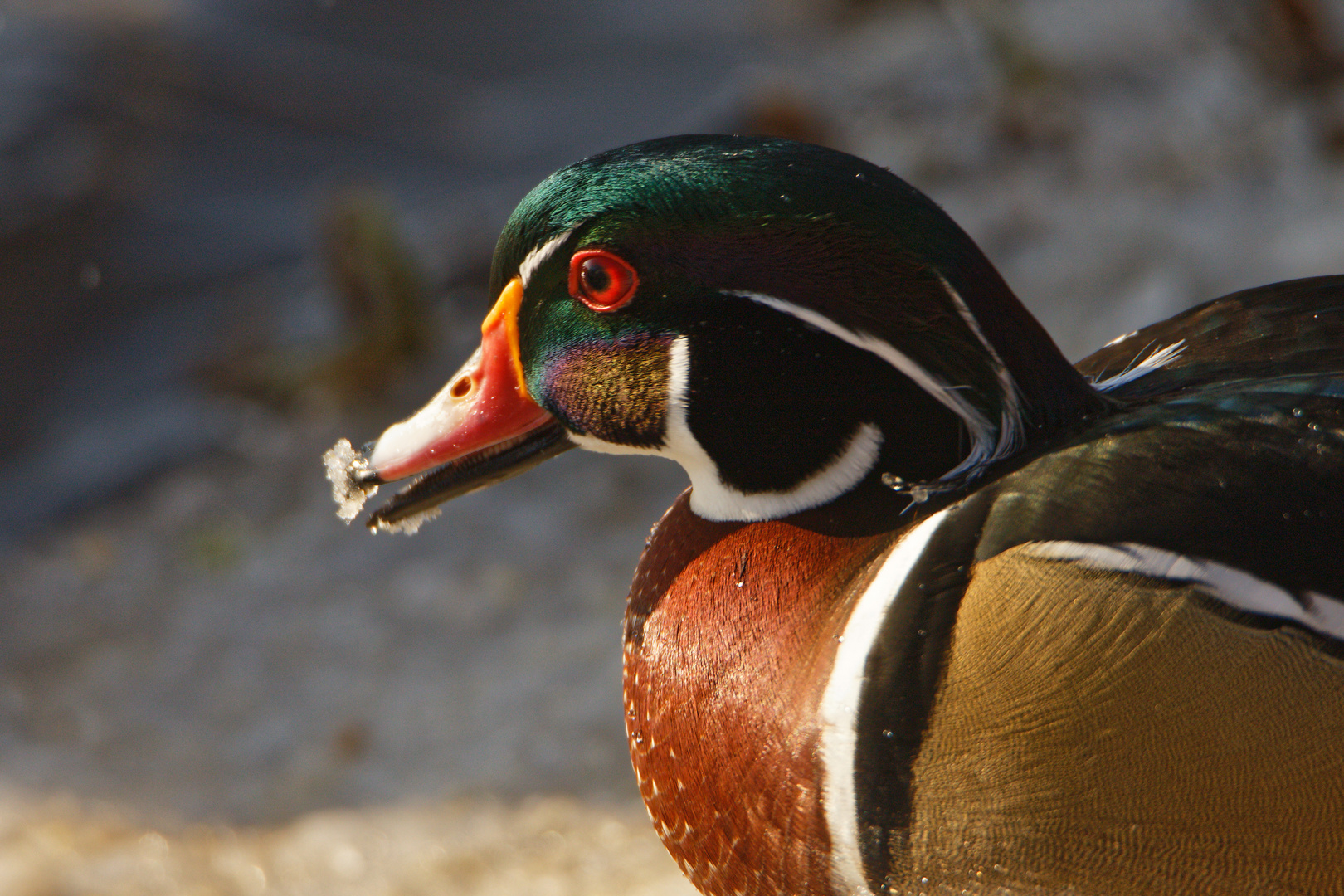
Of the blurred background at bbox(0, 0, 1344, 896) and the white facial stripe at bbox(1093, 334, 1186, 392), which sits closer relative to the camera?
the white facial stripe at bbox(1093, 334, 1186, 392)

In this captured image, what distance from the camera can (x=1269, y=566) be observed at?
131cm

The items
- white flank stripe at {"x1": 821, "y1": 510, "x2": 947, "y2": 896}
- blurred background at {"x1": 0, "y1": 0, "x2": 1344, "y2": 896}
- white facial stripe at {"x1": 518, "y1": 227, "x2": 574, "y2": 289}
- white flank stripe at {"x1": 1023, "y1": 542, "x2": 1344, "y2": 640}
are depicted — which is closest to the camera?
white flank stripe at {"x1": 1023, "y1": 542, "x2": 1344, "y2": 640}

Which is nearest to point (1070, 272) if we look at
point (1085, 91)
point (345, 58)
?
point (1085, 91)

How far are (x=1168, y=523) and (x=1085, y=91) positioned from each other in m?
3.23

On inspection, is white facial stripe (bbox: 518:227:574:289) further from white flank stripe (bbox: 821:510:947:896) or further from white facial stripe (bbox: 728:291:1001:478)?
white flank stripe (bbox: 821:510:947:896)

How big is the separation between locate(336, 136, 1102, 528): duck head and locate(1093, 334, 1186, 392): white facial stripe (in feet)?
0.64

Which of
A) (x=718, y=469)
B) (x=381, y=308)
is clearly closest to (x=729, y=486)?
(x=718, y=469)

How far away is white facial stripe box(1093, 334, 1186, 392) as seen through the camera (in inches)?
66.7

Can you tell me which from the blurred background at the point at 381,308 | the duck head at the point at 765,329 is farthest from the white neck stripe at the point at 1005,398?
the blurred background at the point at 381,308

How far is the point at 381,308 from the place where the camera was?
3.89 metres

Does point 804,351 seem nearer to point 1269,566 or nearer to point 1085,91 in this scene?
point 1269,566

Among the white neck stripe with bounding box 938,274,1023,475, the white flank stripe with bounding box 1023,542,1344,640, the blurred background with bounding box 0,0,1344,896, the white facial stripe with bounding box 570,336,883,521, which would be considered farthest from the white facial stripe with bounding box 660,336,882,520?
the blurred background with bounding box 0,0,1344,896

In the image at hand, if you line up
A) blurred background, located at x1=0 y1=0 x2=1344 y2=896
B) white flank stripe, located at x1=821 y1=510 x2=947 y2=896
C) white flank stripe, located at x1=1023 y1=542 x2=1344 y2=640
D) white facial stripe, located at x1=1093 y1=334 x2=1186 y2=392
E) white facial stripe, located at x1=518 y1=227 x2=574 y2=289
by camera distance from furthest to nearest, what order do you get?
blurred background, located at x1=0 y1=0 x2=1344 y2=896 → white facial stripe, located at x1=1093 y1=334 x2=1186 y2=392 → white facial stripe, located at x1=518 y1=227 x2=574 y2=289 → white flank stripe, located at x1=821 y1=510 x2=947 y2=896 → white flank stripe, located at x1=1023 y1=542 x2=1344 y2=640

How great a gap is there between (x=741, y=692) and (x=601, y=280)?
50 cm
